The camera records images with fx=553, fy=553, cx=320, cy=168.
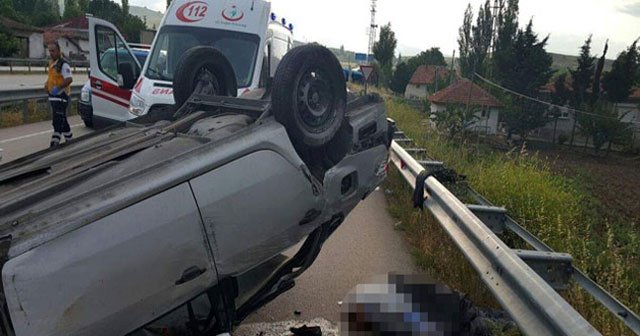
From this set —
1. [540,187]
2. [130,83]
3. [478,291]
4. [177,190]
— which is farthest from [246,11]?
[177,190]

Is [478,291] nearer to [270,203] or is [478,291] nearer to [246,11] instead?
[270,203]

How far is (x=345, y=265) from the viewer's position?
15.6 ft

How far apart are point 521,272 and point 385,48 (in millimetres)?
70358

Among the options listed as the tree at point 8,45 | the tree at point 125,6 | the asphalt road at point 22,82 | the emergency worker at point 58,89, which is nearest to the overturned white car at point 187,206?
the emergency worker at point 58,89

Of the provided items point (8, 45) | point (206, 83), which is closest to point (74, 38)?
point (8, 45)

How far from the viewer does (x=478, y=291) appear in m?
3.90

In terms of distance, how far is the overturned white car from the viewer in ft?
6.81

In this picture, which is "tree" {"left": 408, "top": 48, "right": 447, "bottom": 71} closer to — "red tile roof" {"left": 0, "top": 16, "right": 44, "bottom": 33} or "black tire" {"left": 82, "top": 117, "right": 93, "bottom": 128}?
"red tile roof" {"left": 0, "top": 16, "right": 44, "bottom": 33}

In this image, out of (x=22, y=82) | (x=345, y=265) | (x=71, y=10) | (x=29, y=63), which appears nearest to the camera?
(x=345, y=265)

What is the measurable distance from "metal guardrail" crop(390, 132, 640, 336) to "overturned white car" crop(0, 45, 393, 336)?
71 cm

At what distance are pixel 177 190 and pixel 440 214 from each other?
253 cm

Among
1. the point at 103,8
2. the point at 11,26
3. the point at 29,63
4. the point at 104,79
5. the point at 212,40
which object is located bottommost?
the point at 29,63

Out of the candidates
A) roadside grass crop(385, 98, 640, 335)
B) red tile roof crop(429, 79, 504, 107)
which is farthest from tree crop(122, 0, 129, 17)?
roadside grass crop(385, 98, 640, 335)

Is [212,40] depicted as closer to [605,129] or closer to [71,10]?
[605,129]
